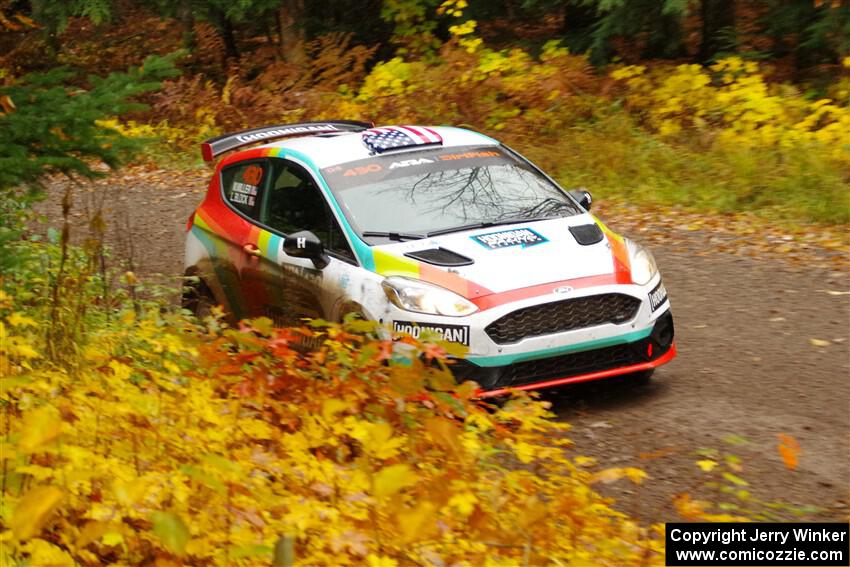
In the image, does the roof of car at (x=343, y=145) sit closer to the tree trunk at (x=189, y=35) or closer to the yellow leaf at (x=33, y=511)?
the yellow leaf at (x=33, y=511)

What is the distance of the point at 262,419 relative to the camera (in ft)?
17.5

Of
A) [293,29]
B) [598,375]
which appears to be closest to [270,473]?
[598,375]

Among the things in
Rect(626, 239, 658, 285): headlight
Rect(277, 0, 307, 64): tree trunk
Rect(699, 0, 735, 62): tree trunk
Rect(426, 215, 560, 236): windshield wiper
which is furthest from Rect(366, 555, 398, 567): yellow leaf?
Rect(277, 0, 307, 64): tree trunk

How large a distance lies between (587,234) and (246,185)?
2838mm

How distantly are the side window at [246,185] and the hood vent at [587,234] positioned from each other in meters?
2.48

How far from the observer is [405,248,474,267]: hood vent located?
698cm

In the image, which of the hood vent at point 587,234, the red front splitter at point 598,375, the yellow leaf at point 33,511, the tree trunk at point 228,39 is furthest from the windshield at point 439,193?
the tree trunk at point 228,39

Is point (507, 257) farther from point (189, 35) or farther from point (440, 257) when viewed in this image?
point (189, 35)

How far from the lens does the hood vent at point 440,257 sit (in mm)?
6980

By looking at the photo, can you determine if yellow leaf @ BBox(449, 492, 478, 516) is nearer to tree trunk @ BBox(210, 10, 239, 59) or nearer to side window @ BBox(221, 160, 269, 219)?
side window @ BBox(221, 160, 269, 219)

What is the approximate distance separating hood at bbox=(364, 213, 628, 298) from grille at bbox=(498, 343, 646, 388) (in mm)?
468

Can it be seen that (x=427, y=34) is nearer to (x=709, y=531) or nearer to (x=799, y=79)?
(x=799, y=79)

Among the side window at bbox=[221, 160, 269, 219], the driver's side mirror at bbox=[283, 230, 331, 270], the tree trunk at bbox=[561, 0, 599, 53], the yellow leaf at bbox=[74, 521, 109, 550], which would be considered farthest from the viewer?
the tree trunk at bbox=[561, 0, 599, 53]

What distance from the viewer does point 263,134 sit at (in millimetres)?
9133
